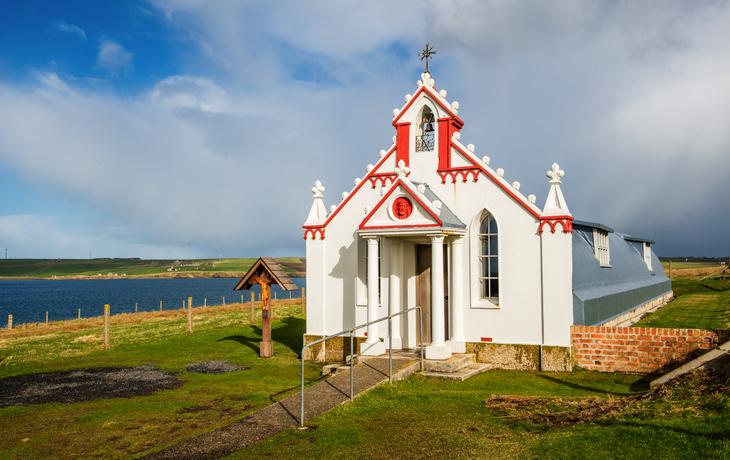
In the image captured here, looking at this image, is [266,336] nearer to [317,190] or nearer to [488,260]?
[317,190]

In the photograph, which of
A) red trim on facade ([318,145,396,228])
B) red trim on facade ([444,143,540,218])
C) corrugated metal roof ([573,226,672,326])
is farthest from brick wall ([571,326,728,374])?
red trim on facade ([318,145,396,228])

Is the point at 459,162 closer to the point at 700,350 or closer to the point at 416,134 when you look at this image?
the point at 416,134

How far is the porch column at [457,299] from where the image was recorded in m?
14.4

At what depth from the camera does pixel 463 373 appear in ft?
41.7

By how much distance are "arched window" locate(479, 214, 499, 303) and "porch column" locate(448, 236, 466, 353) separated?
2.53 feet

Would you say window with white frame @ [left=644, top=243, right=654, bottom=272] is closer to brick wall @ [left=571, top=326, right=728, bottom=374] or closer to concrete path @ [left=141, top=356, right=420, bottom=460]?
brick wall @ [left=571, top=326, right=728, bottom=374]

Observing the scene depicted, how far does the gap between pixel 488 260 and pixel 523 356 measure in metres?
2.76

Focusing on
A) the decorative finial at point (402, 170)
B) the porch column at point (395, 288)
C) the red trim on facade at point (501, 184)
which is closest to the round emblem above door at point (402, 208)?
the decorative finial at point (402, 170)

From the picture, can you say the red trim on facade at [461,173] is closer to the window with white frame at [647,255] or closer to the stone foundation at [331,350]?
the stone foundation at [331,350]

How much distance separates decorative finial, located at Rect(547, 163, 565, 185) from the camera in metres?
13.9

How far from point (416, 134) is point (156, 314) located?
32.8 m

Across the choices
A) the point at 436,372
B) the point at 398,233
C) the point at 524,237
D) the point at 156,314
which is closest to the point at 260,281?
the point at 398,233

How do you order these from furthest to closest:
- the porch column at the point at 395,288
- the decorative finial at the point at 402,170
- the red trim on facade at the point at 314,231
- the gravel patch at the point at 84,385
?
the red trim on facade at the point at 314,231, the porch column at the point at 395,288, the decorative finial at the point at 402,170, the gravel patch at the point at 84,385

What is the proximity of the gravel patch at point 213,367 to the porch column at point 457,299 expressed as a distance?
6.34m
